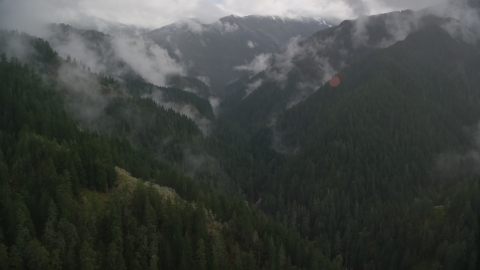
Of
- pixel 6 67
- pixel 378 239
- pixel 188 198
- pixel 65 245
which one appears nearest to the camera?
pixel 65 245

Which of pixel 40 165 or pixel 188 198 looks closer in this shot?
pixel 40 165

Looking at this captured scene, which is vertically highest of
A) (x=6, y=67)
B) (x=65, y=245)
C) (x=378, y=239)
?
(x=6, y=67)

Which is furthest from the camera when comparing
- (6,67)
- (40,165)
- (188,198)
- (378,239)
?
(6,67)

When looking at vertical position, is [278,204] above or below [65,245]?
below

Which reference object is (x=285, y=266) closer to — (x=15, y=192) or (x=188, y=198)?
(x=188, y=198)

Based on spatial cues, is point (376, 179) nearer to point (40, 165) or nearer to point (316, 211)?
point (316, 211)

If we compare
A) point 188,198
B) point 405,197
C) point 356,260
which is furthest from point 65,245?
point 405,197

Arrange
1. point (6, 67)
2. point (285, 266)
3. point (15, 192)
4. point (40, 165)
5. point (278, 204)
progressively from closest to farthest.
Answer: point (15, 192)
point (40, 165)
point (285, 266)
point (6, 67)
point (278, 204)

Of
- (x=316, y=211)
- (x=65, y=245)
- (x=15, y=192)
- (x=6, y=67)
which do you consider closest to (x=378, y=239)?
(x=316, y=211)

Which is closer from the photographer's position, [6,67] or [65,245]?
[65,245]
